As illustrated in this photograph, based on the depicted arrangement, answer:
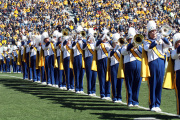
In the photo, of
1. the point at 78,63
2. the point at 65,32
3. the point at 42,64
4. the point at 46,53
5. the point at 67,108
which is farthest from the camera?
the point at 42,64

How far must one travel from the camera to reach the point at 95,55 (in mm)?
11672

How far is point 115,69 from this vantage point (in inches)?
425

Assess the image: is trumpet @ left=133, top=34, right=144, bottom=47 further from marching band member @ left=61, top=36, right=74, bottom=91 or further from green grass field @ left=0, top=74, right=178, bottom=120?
marching band member @ left=61, top=36, right=74, bottom=91

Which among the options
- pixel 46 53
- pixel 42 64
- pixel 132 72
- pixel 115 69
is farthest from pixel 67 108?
pixel 42 64

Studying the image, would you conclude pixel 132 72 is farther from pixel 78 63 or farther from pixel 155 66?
pixel 78 63

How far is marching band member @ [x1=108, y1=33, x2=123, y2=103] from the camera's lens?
414 inches

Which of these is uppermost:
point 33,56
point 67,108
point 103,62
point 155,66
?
point 33,56

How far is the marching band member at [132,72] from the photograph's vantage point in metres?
9.62

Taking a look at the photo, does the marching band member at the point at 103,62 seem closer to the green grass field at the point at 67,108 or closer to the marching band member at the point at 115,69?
the green grass field at the point at 67,108

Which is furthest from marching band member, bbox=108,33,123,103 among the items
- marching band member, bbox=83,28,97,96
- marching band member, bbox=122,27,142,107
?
marching band member, bbox=83,28,97,96

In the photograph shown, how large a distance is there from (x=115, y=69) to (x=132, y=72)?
1204mm

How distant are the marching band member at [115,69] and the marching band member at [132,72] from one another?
32.7 inches

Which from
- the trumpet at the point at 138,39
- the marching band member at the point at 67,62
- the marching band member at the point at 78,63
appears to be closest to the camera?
the trumpet at the point at 138,39

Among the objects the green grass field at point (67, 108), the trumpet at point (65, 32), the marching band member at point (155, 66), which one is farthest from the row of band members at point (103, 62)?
the green grass field at point (67, 108)
